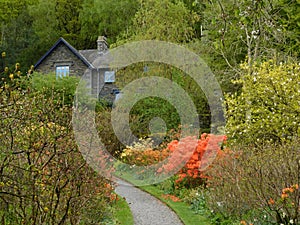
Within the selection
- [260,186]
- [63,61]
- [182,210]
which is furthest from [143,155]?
[63,61]

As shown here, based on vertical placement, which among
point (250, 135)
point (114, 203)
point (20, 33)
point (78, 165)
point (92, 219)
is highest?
point (20, 33)

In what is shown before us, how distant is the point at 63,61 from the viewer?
29.8 metres

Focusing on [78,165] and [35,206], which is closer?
[35,206]

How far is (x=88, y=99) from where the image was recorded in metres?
20.7

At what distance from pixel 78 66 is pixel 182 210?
22.3m

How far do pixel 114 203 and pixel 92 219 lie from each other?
7.30 ft

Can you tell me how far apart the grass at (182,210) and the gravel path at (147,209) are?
0.10 meters

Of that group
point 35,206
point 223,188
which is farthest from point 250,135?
point 35,206

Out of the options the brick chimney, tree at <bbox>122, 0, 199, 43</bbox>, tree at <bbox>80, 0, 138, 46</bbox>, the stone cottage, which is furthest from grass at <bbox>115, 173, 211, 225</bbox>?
tree at <bbox>80, 0, 138, 46</bbox>

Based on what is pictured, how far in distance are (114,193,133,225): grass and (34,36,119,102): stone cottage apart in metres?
19.7

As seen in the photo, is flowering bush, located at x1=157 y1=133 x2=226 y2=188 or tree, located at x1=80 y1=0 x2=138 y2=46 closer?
flowering bush, located at x1=157 y1=133 x2=226 y2=188

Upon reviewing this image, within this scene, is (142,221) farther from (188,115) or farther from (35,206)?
(188,115)

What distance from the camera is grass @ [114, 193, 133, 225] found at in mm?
7980

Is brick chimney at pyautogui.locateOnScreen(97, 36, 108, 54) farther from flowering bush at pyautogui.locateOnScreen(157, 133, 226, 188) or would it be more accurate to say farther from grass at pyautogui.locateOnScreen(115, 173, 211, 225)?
flowering bush at pyautogui.locateOnScreen(157, 133, 226, 188)
